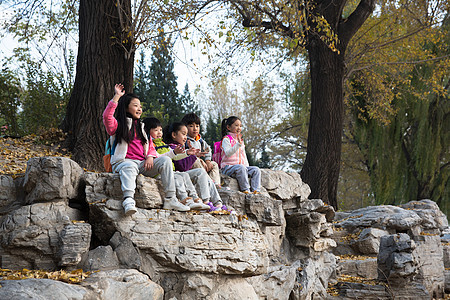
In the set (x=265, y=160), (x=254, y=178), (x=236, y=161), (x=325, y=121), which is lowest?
(x=254, y=178)

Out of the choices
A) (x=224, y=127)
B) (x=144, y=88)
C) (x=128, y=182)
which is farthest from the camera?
(x=144, y=88)

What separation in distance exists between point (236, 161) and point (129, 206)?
268cm

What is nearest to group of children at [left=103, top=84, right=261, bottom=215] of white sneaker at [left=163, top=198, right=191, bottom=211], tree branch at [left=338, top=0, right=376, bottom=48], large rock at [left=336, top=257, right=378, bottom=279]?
white sneaker at [left=163, top=198, right=191, bottom=211]

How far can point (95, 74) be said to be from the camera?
7.54 meters

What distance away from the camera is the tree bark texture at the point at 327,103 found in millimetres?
10977

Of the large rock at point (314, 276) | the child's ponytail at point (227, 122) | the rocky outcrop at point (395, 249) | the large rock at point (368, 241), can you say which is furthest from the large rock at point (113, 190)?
the large rock at point (368, 241)

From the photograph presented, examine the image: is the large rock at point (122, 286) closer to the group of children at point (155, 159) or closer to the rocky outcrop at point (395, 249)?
the group of children at point (155, 159)

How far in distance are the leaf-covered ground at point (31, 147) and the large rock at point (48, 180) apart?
2.06m

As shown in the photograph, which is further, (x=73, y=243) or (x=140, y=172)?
(x=140, y=172)

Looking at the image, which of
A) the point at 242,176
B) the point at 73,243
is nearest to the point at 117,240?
the point at 73,243

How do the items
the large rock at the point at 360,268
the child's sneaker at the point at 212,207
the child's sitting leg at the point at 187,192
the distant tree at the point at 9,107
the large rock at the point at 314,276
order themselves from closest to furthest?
the child's sitting leg at the point at 187,192
the child's sneaker at the point at 212,207
the large rock at the point at 314,276
the large rock at the point at 360,268
the distant tree at the point at 9,107

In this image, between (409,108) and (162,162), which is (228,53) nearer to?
(162,162)

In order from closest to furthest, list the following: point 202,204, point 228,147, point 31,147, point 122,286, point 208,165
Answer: point 122,286
point 202,204
point 208,165
point 228,147
point 31,147

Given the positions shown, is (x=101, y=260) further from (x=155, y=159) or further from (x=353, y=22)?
(x=353, y=22)
